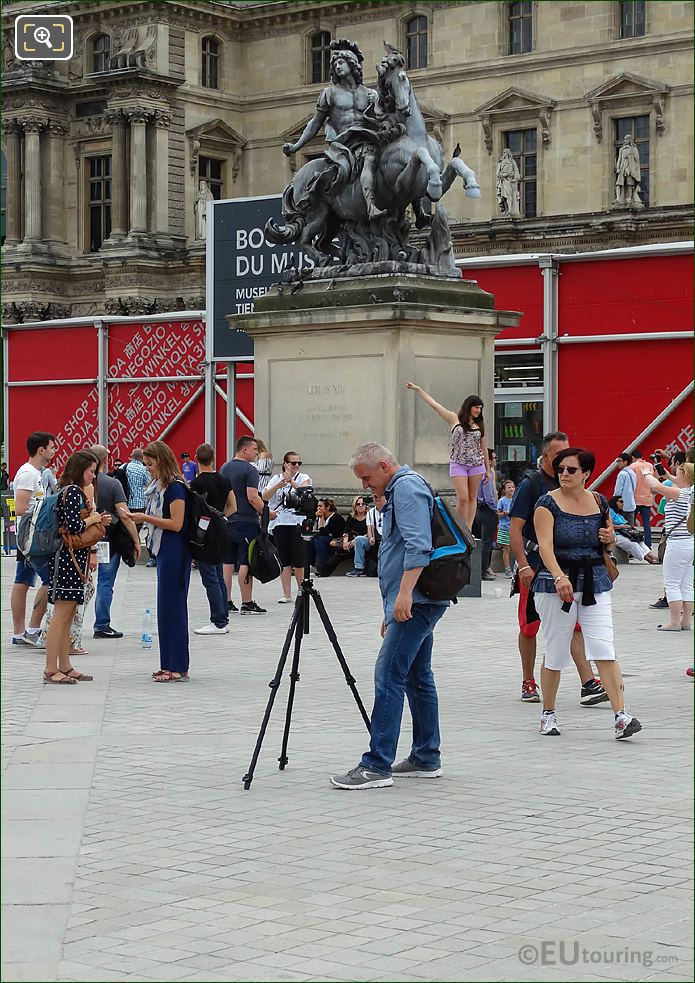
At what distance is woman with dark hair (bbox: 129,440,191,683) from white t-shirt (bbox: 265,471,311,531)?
3.38 metres

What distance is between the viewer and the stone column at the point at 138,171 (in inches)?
2633

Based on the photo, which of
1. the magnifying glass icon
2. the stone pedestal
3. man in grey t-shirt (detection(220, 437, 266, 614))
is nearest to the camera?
the magnifying glass icon

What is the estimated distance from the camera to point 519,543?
11211 millimetres

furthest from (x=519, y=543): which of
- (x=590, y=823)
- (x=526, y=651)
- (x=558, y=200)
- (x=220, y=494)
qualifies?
(x=558, y=200)

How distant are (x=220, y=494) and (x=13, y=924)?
9.80 m

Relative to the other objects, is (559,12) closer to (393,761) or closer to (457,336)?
(457,336)

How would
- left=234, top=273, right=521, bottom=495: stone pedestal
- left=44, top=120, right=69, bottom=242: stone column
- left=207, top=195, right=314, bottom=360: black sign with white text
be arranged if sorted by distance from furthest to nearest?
left=44, top=120, right=69, bottom=242: stone column < left=207, top=195, right=314, bottom=360: black sign with white text < left=234, top=273, right=521, bottom=495: stone pedestal

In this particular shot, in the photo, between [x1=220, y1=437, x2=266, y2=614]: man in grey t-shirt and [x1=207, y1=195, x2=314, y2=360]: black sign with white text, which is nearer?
[x1=220, y1=437, x2=266, y2=614]: man in grey t-shirt

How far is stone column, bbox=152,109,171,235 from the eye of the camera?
6731 cm

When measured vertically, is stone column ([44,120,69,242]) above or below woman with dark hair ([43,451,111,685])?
above

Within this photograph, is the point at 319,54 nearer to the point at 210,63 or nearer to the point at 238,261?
the point at 210,63

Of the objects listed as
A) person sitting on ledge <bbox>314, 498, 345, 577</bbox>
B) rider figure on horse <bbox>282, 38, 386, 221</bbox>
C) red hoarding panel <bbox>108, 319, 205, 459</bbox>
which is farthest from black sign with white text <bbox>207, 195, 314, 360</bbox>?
person sitting on ledge <bbox>314, 498, 345, 577</bbox>

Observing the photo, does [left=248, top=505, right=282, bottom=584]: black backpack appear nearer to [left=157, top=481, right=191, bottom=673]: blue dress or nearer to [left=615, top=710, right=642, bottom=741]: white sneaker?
[left=157, top=481, right=191, bottom=673]: blue dress

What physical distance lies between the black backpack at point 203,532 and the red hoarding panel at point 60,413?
18294mm
